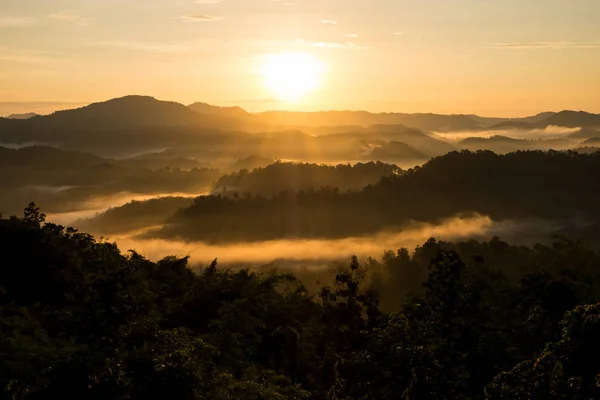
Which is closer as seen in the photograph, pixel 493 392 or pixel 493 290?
pixel 493 392

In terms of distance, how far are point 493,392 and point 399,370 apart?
399 cm

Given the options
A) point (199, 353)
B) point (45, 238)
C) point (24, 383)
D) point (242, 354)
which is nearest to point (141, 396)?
point (24, 383)

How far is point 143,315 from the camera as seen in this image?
2039 cm

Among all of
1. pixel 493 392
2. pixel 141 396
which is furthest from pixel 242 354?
pixel 493 392

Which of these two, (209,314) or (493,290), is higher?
(493,290)

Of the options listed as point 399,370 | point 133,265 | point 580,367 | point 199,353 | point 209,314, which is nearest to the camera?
point 580,367

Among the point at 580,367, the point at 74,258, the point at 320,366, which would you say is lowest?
the point at 320,366

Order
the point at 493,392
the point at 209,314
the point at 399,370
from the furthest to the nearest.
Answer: the point at 209,314 < the point at 399,370 < the point at 493,392

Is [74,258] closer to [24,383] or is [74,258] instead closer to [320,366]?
[320,366]

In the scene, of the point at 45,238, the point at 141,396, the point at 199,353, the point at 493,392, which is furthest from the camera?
the point at 45,238

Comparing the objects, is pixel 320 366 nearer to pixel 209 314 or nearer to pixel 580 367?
pixel 209 314

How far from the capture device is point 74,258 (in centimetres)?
4334

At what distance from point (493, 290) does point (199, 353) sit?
1612cm

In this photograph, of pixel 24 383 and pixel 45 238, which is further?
pixel 45 238
